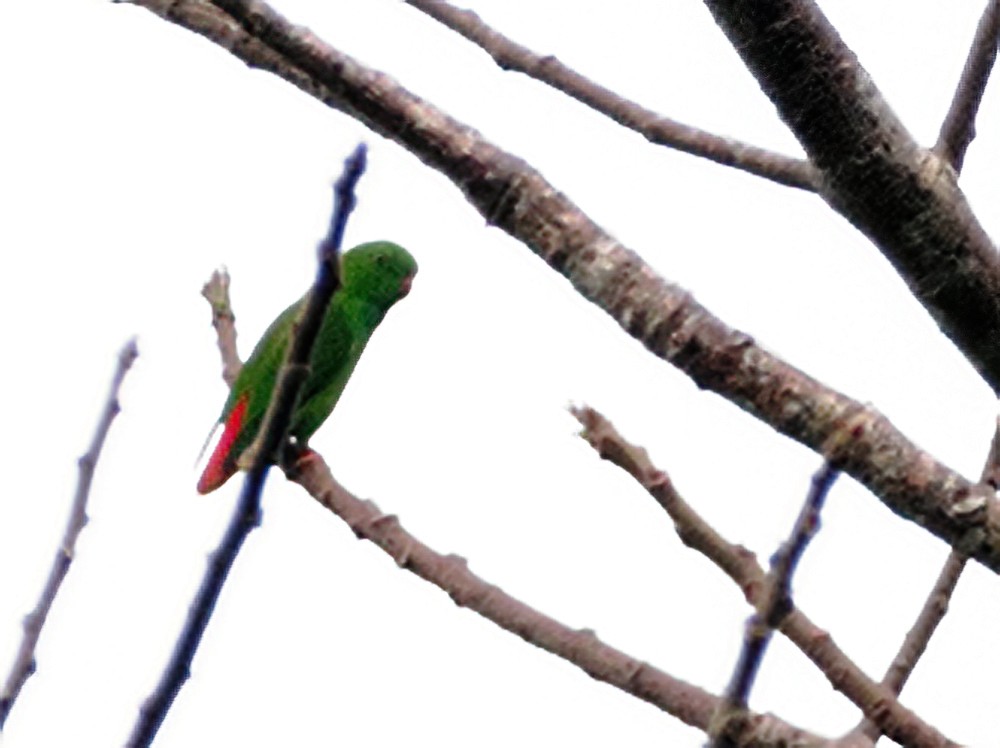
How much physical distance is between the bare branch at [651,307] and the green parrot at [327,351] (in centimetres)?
202

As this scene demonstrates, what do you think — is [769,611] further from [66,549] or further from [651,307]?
[66,549]

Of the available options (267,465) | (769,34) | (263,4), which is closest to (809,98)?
(769,34)

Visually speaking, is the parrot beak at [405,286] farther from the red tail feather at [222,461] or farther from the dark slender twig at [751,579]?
the dark slender twig at [751,579]

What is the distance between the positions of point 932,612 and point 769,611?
1.09 metres

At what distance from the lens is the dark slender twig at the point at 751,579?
1.95 metres

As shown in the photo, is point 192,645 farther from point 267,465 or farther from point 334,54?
point 334,54

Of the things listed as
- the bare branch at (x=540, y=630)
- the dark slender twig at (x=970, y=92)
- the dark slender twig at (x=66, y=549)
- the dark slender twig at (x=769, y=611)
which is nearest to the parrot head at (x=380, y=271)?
the dark slender twig at (x=970, y=92)

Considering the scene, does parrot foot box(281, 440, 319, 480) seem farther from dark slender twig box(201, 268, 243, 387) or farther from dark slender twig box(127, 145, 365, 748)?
dark slender twig box(127, 145, 365, 748)

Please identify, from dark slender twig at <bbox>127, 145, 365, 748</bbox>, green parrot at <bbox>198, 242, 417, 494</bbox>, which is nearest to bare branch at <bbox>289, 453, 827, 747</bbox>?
dark slender twig at <bbox>127, 145, 365, 748</bbox>

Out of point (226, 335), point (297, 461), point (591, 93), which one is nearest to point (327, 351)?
point (226, 335)

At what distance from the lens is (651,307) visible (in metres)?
2.02

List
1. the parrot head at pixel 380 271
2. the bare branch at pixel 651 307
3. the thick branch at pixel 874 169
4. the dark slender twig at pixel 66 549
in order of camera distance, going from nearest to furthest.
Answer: the dark slender twig at pixel 66 549
the bare branch at pixel 651 307
the thick branch at pixel 874 169
the parrot head at pixel 380 271

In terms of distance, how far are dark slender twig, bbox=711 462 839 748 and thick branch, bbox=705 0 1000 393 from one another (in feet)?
2.35

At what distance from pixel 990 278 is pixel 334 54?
0.82 meters
